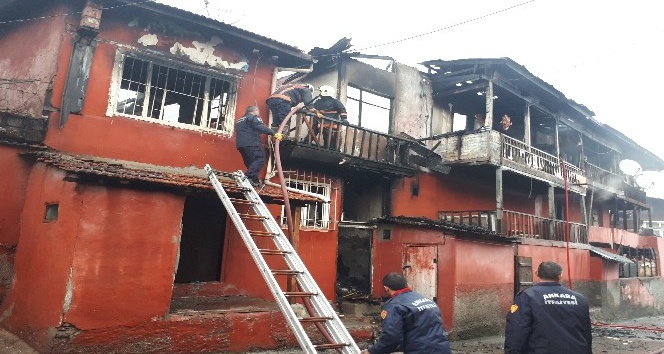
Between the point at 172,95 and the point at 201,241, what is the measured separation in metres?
3.40

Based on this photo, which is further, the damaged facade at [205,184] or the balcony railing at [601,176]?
the balcony railing at [601,176]

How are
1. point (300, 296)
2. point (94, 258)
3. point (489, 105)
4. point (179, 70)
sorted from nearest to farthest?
point (300, 296) < point (94, 258) < point (179, 70) < point (489, 105)

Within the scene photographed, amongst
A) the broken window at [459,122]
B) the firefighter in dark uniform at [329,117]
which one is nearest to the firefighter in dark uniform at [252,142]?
the firefighter in dark uniform at [329,117]

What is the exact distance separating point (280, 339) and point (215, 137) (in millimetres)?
4622

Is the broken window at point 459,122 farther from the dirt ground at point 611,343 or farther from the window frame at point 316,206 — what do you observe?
the dirt ground at point 611,343

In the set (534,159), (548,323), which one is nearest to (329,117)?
(534,159)

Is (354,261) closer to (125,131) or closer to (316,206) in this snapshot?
→ (316,206)

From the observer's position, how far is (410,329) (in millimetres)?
4484

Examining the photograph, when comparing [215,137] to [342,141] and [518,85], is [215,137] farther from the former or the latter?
[518,85]

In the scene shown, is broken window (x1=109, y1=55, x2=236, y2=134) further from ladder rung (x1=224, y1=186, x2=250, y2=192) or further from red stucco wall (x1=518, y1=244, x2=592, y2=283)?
red stucco wall (x1=518, y1=244, x2=592, y2=283)

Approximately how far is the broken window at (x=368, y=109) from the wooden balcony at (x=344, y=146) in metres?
1.18

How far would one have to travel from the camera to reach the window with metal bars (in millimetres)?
11898

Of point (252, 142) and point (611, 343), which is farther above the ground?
point (252, 142)

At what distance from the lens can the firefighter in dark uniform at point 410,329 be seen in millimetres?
4324
